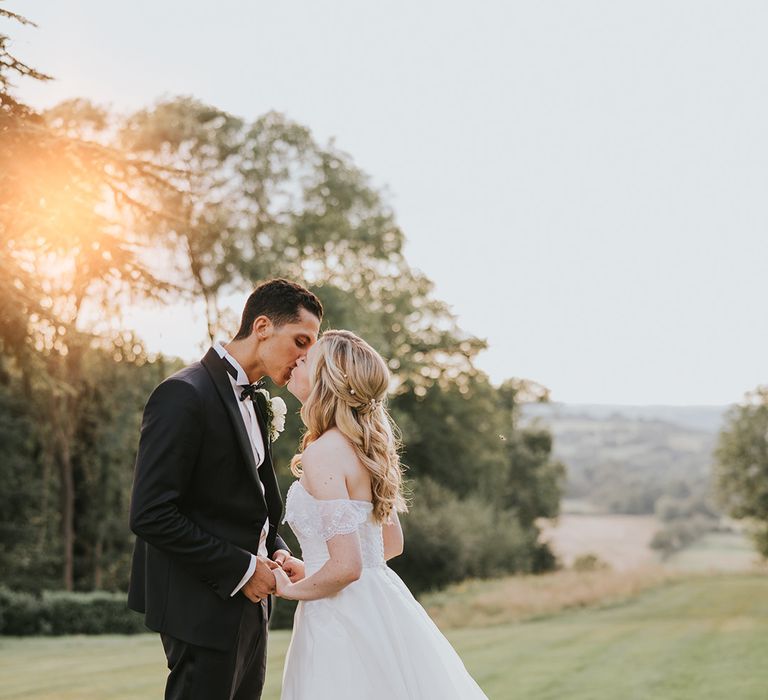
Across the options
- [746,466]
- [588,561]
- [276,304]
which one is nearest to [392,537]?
[276,304]

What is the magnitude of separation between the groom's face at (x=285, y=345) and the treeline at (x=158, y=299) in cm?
524

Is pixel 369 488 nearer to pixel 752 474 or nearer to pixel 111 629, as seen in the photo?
pixel 111 629

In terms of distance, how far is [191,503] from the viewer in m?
3.47

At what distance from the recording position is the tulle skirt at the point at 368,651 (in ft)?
12.1

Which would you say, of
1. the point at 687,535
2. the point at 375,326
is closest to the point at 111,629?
the point at 375,326

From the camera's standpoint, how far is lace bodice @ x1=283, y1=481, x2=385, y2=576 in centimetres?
352

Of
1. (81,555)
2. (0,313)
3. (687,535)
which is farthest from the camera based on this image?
(687,535)

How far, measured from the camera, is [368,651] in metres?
3.74

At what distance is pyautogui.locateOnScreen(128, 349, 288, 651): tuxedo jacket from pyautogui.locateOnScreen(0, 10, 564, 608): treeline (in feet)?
18.0

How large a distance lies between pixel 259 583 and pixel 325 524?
12.3 inches

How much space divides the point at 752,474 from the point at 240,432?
143 feet

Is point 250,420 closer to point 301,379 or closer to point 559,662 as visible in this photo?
point 301,379

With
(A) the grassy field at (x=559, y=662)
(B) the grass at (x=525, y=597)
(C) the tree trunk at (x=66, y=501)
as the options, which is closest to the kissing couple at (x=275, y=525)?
(A) the grassy field at (x=559, y=662)

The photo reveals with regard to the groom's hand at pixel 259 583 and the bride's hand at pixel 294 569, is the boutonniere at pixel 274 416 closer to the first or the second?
the bride's hand at pixel 294 569
